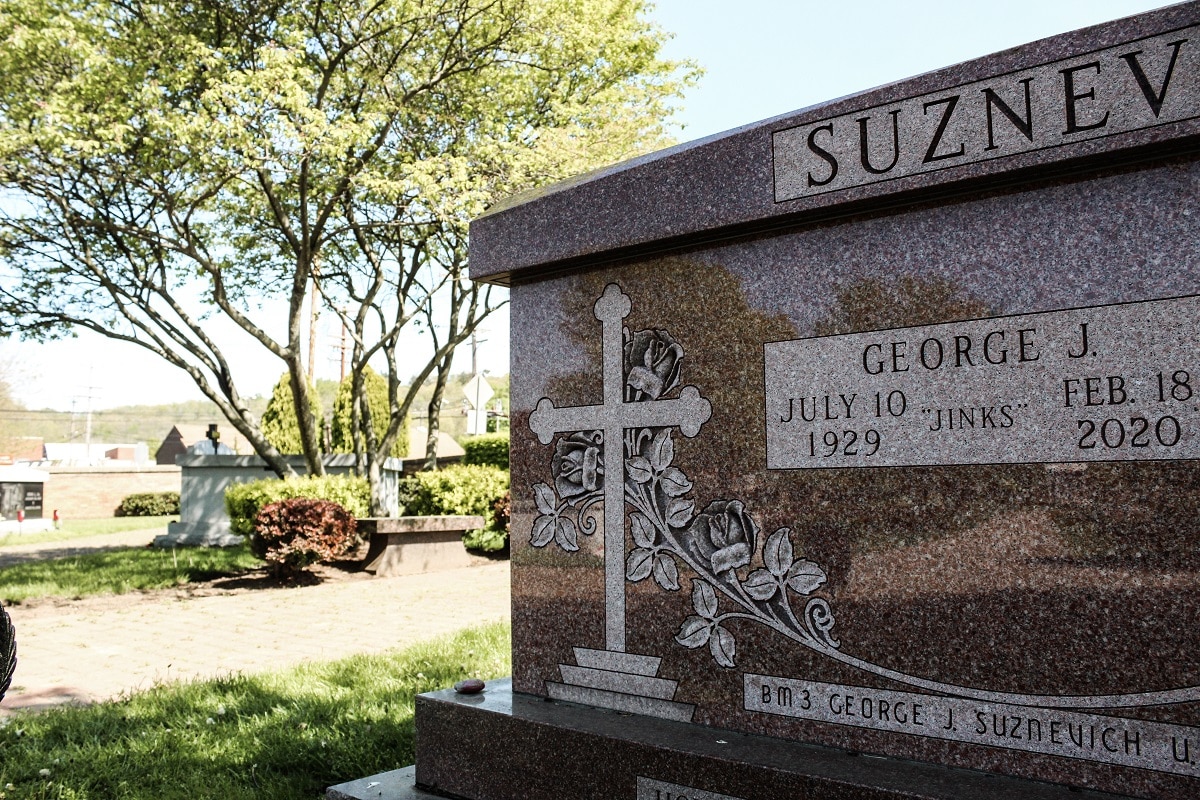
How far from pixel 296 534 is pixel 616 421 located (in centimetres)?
922

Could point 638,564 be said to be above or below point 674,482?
below

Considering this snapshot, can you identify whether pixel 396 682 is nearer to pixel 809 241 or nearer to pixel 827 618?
pixel 827 618

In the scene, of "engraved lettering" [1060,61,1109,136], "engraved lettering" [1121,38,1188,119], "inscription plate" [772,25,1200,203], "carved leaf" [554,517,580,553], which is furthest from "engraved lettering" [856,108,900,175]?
"carved leaf" [554,517,580,553]

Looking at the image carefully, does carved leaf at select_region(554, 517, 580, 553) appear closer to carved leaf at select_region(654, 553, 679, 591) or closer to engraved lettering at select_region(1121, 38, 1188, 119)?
carved leaf at select_region(654, 553, 679, 591)

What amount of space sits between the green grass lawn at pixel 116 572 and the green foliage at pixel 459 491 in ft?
8.92

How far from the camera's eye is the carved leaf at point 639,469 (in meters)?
2.83

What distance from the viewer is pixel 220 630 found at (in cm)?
809

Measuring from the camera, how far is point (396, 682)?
5254mm

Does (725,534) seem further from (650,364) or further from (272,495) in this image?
(272,495)

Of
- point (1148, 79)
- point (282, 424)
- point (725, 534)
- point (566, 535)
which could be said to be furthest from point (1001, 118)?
point (282, 424)

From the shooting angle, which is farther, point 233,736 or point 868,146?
point 233,736

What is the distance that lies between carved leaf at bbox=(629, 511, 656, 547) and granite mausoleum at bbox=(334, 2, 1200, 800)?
0.04 ft

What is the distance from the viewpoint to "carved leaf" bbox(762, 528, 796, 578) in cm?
248

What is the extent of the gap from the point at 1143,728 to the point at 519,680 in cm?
187
